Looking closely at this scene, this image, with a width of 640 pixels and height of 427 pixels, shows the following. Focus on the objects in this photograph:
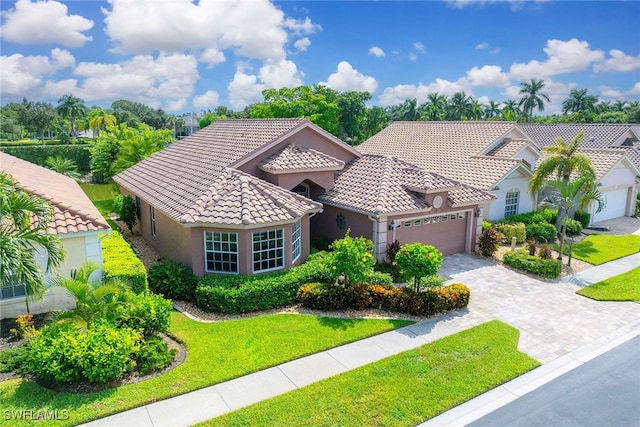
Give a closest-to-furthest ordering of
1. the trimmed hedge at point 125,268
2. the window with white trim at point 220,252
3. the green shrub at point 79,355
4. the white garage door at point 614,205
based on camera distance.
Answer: the green shrub at point 79,355
the trimmed hedge at point 125,268
the window with white trim at point 220,252
the white garage door at point 614,205

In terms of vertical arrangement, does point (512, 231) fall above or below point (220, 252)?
below

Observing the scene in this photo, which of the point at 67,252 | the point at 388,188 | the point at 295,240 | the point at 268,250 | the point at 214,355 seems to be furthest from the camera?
the point at 388,188

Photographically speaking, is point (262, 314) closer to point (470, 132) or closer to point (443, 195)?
point (443, 195)

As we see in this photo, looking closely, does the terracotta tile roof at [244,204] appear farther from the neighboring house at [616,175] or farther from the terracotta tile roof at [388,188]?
the neighboring house at [616,175]

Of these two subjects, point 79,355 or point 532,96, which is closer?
point 79,355

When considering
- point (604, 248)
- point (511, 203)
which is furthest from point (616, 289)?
point (511, 203)

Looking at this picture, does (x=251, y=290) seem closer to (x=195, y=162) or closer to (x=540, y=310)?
(x=540, y=310)

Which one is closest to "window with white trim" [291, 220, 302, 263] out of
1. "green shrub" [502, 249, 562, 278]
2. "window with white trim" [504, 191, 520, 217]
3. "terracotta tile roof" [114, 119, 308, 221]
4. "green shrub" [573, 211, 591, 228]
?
"terracotta tile roof" [114, 119, 308, 221]

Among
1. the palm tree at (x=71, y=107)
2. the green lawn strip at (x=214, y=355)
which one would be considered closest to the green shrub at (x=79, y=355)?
the green lawn strip at (x=214, y=355)
